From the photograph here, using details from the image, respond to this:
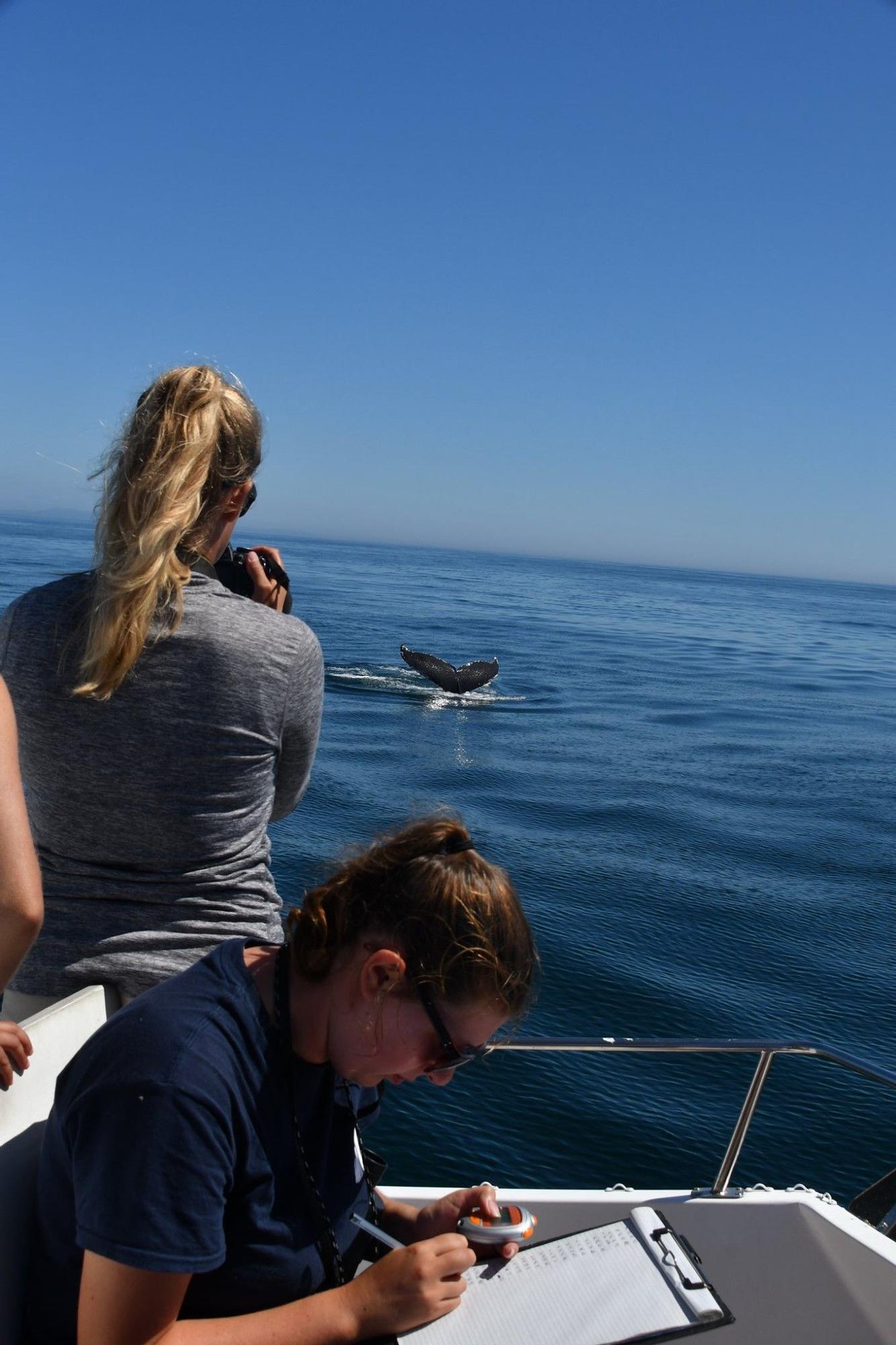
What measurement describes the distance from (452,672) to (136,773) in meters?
18.3

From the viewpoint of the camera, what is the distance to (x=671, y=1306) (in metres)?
1.78

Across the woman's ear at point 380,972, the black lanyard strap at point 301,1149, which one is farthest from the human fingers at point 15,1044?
the woman's ear at point 380,972

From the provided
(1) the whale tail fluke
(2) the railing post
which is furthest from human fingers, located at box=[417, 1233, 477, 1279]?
(1) the whale tail fluke

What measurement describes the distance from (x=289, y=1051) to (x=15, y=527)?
67.9 metres

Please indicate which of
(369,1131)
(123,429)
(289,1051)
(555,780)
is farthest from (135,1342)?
(555,780)

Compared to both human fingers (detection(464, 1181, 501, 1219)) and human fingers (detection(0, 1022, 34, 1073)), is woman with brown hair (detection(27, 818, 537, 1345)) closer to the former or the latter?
human fingers (detection(0, 1022, 34, 1073))

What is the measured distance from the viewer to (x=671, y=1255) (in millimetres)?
1911

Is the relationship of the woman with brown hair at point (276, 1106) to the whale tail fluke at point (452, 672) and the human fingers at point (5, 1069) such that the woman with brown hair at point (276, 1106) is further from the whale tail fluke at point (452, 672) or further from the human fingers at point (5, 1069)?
the whale tail fluke at point (452, 672)

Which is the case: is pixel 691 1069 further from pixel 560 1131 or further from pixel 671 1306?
pixel 671 1306

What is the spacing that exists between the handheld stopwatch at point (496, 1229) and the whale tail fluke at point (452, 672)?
18.1 metres

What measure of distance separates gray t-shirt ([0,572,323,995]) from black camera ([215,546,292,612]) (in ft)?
0.68

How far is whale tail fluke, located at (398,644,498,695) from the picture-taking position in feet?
65.9

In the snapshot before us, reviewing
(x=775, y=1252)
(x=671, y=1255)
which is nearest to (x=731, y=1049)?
(x=775, y=1252)

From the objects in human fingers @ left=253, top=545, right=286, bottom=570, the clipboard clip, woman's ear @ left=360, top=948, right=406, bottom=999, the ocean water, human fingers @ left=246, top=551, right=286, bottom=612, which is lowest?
the ocean water
